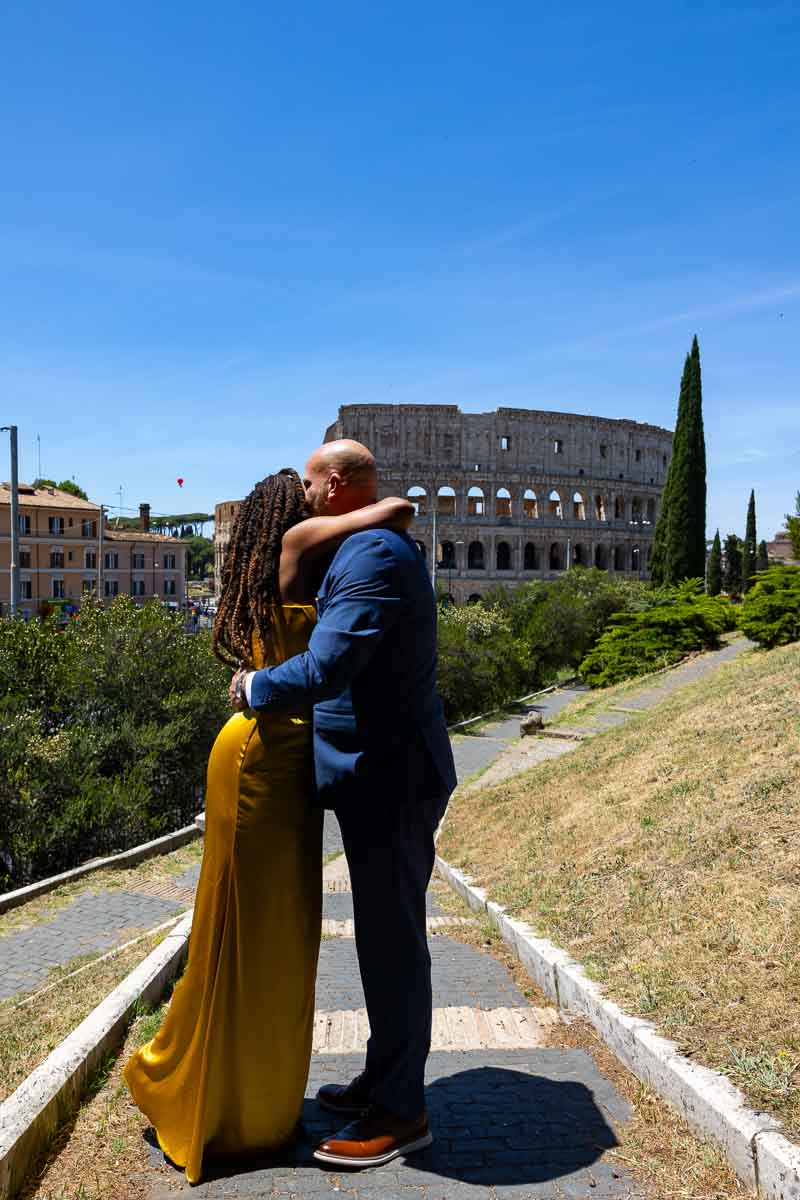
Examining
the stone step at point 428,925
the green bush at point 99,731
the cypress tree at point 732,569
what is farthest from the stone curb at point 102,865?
the cypress tree at point 732,569

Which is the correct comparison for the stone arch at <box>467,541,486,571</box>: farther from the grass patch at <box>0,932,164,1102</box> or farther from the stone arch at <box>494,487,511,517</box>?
the grass patch at <box>0,932,164,1102</box>

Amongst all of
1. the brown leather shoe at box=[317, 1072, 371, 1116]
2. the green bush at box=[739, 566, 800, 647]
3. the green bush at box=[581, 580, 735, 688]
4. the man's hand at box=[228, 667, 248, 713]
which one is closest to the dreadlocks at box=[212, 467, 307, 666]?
the man's hand at box=[228, 667, 248, 713]

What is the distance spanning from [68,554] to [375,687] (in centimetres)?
5481

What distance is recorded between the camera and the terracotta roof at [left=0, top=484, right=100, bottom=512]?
51013 mm

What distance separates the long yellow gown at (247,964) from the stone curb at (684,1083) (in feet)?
3.99

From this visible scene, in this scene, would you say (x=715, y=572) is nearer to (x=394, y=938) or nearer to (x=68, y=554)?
(x=68, y=554)

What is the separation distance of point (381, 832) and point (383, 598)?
73 centimetres

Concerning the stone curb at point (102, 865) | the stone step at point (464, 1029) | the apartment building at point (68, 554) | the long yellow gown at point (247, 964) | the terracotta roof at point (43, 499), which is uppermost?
the terracotta roof at point (43, 499)

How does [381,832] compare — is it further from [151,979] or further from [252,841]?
[151,979]

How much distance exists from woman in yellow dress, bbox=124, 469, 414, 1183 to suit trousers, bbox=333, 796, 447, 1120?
187mm

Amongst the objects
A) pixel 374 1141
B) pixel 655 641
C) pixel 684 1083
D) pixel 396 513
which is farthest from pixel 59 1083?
pixel 655 641

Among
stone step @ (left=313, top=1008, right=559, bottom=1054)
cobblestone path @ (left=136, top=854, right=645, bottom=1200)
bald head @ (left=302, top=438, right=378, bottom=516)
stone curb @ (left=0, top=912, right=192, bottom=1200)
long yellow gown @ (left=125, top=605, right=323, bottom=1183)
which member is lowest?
stone step @ (left=313, top=1008, right=559, bottom=1054)

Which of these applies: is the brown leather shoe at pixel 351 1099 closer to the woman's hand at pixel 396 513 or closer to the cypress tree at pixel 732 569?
the woman's hand at pixel 396 513

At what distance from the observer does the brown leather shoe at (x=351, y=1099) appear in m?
3.05
